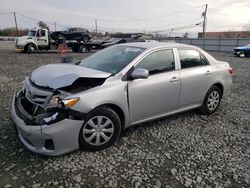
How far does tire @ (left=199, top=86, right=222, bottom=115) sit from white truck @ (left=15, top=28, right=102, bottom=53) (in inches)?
678

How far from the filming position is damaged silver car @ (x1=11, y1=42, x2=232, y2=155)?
8.66 ft

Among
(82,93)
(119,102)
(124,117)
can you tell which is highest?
(82,93)

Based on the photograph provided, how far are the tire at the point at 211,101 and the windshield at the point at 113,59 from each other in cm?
186

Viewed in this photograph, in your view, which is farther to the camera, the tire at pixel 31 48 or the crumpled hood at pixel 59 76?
the tire at pixel 31 48

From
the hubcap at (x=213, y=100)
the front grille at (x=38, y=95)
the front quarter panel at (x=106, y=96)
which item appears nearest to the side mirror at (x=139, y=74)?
the front quarter panel at (x=106, y=96)

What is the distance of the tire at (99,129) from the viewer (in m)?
2.87

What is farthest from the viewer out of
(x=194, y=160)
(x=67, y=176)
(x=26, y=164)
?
(x=194, y=160)

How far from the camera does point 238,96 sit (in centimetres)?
619

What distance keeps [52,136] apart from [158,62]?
2.08 metres

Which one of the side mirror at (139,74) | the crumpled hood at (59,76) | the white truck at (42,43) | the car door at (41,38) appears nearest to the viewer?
the crumpled hood at (59,76)

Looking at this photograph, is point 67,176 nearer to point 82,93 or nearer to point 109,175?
point 109,175

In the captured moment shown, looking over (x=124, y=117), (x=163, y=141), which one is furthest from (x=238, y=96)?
(x=124, y=117)

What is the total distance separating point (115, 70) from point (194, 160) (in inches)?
68.5

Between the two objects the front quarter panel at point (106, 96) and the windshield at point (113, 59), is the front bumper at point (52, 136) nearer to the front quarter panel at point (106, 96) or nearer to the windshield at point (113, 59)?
the front quarter panel at point (106, 96)
